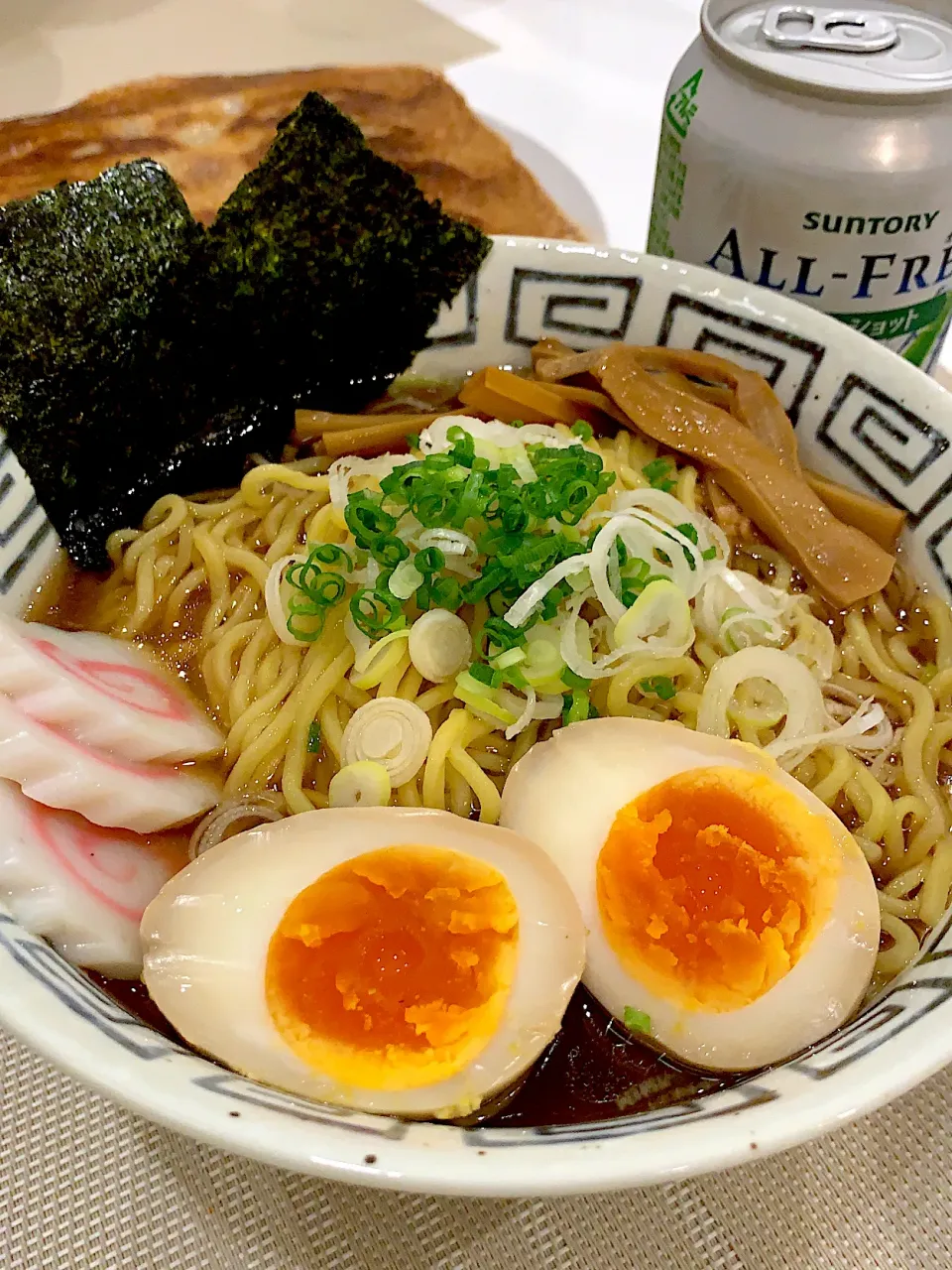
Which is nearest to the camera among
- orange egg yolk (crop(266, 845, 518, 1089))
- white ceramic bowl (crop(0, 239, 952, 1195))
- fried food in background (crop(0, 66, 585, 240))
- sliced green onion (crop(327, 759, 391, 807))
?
white ceramic bowl (crop(0, 239, 952, 1195))

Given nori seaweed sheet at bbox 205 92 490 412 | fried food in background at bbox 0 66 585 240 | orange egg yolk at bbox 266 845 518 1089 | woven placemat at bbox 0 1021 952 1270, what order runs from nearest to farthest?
orange egg yolk at bbox 266 845 518 1089 < woven placemat at bbox 0 1021 952 1270 < nori seaweed sheet at bbox 205 92 490 412 < fried food in background at bbox 0 66 585 240

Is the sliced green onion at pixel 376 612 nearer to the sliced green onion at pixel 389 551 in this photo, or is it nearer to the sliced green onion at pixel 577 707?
the sliced green onion at pixel 389 551

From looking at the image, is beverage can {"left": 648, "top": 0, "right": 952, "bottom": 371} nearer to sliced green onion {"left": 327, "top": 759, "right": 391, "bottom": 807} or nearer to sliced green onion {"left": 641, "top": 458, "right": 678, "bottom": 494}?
sliced green onion {"left": 641, "top": 458, "right": 678, "bottom": 494}

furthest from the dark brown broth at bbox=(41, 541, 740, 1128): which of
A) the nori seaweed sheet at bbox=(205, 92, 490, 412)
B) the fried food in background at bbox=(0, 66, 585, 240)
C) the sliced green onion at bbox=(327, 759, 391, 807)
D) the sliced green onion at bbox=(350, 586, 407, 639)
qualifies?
the fried food in background at bbox=(0, 66, 585, 240)

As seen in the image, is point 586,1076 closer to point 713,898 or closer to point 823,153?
point 713,898

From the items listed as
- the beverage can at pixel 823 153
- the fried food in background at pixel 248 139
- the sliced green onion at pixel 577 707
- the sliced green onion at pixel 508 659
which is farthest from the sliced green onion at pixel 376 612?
the fried food in background at pixel 248 139

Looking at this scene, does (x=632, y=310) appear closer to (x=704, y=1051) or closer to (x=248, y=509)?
(x=248, y=509)
